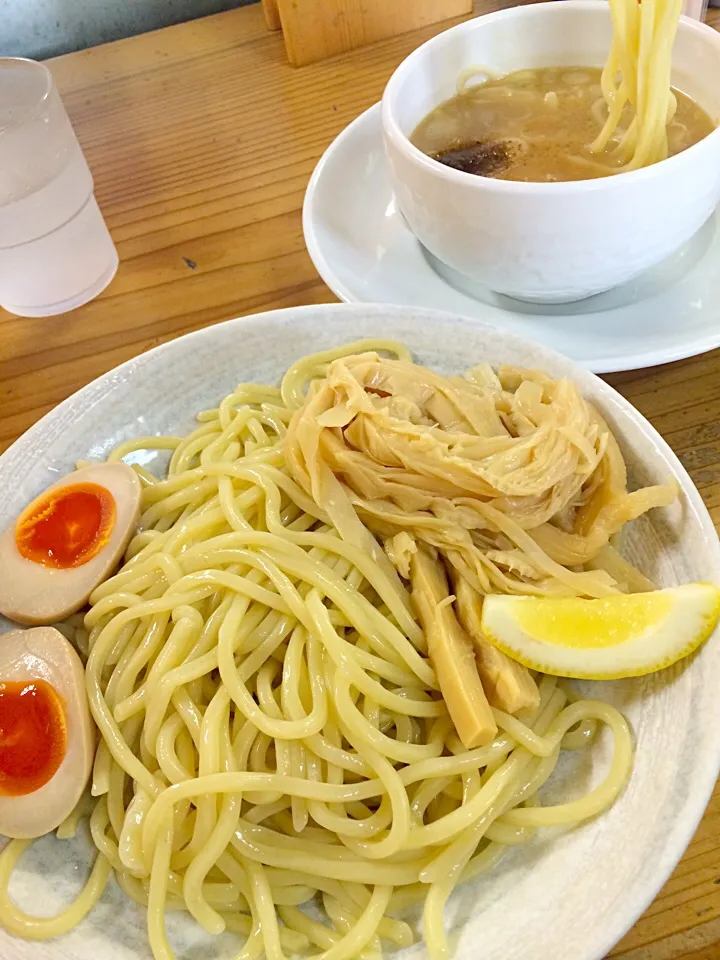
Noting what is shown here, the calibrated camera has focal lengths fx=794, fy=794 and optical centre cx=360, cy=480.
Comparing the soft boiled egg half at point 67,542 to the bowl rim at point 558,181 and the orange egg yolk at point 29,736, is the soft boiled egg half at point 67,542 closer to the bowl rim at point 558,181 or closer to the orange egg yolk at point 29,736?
the orange egg yolk at point 29,736

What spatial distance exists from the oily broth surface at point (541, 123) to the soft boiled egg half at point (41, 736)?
123 cm

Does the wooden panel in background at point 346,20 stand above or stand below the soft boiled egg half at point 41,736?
above

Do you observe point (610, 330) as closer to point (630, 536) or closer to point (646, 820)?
point (630, 536)

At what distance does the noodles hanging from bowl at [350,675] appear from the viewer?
1171mm

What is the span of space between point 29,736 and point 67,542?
1.22 feet

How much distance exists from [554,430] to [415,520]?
275mm

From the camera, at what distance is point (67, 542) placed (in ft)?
4.77

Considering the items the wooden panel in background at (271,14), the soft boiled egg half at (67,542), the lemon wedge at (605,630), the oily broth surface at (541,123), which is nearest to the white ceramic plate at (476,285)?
the oily broth surface at (541,123)

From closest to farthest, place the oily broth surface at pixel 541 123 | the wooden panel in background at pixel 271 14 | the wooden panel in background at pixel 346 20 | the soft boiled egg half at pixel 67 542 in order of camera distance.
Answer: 1. the soft boiled egg half at pixel 67 542
2. the oily broth surface at pixel 541 123
3. the wooden panel in background at pixel 346 20
4. the wooden panel in background at pixel 271 14

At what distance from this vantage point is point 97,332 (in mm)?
2074

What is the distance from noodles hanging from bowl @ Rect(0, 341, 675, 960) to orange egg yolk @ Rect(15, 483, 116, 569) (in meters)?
0.07

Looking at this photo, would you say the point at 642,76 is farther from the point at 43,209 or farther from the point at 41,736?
the point at 41,736

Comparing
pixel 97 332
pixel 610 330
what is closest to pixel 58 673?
pixel 97 332

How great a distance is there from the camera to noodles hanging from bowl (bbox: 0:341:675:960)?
1171mm
